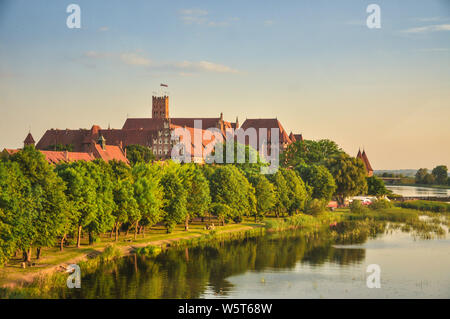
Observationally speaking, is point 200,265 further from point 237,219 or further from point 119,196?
point 237,219

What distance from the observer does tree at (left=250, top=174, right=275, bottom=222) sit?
95.5 m

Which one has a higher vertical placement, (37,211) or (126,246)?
(37,211)

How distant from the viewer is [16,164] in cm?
5222

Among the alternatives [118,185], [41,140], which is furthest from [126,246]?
[41,140]

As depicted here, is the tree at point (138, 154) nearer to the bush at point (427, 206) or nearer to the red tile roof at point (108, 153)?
the red tile roof at point (108, 153)

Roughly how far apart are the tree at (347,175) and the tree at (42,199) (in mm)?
81649

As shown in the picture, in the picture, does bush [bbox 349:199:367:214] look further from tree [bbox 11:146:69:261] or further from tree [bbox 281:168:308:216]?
tree [bbox 11:146:69:261]

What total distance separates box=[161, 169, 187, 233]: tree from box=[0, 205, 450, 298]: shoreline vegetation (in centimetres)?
195

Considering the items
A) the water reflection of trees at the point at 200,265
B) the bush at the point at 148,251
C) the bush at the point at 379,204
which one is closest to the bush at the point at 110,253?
the water reflection of trees at the point at 200,265

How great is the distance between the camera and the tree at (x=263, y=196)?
3760 inches

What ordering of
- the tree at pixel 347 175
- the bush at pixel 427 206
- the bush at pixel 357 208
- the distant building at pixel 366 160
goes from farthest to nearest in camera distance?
the distant building at pixel 366 160
the tree at pixel 347 175
the bush at pixel 427 206
the bush at pixel 357 208

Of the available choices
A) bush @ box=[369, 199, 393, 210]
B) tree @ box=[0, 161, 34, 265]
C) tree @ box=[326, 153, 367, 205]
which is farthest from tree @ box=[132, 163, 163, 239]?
tree @ box=[326, 153, 367, 205]
